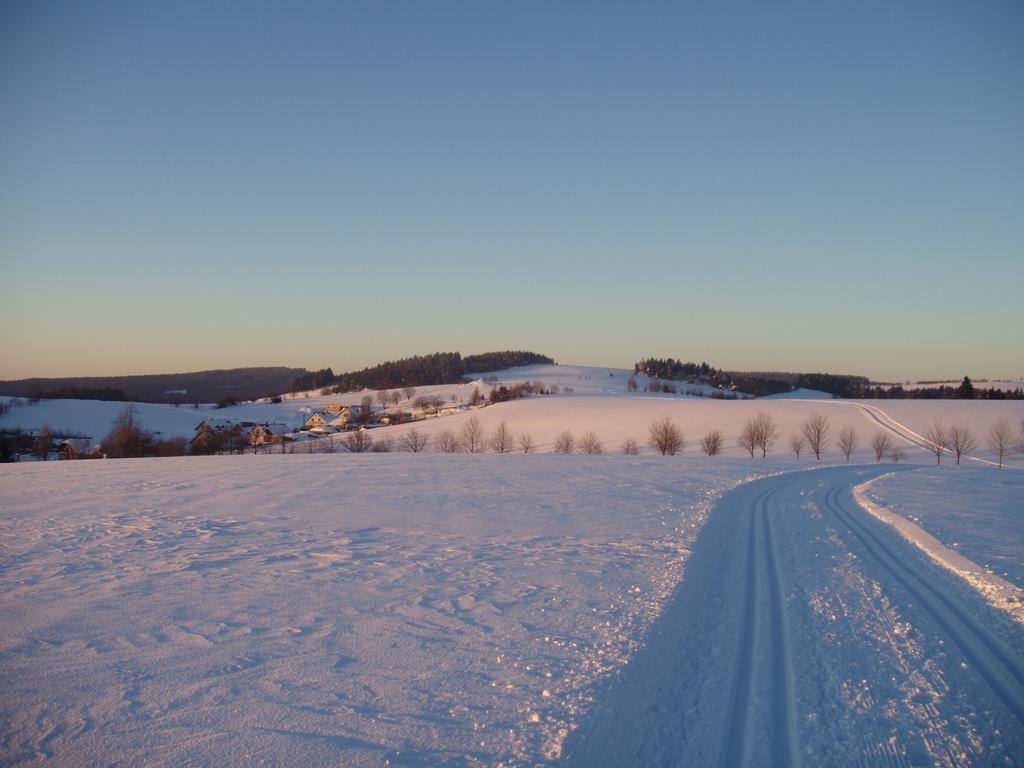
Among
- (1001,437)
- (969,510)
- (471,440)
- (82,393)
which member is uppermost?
(82,393)

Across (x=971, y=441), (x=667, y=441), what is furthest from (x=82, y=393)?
(x=971, y=441)

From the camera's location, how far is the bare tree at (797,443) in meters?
63.5

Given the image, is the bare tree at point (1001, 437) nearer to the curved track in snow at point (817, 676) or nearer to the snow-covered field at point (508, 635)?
the snow-covered field at point (508, 635)

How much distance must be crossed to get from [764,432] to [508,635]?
65.9 m

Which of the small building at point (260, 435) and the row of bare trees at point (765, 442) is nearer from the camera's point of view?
the row of bare trees at point (765, 442)

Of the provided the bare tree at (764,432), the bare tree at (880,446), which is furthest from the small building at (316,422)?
the bare tree at (880,446)

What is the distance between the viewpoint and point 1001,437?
58.3 m

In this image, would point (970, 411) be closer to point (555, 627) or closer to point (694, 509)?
point (694, 509)

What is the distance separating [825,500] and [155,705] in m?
21.0

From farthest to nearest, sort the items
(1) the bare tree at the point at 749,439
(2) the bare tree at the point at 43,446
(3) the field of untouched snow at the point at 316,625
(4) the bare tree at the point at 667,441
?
(1) the bare tree at the point at 749,439 < (4) the bare tree at the point at 667,441 < (2) the bare tree at the point at 43,446 < (3) the field of untouched snow at the point at 316,625

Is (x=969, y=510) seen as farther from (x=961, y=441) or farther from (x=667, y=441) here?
(x=961, y=441)

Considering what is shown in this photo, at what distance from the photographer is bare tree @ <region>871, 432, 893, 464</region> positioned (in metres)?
59.9

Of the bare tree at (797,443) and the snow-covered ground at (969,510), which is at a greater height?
the snow-covered ground at (969,510)

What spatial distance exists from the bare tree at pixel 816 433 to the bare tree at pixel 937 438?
9.91 metres
